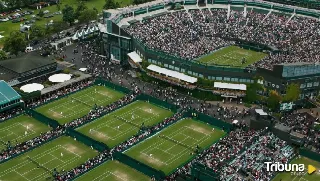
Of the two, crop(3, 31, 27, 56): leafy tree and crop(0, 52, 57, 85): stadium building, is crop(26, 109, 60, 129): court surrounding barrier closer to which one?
crop(0, 52, 57, 85): stadium building

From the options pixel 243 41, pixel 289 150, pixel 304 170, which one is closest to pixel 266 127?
pixel 289 150

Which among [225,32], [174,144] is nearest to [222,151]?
[174,144]

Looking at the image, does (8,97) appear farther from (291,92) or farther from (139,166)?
(291,92)

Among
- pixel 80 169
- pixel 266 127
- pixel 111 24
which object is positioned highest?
pixel 111 24

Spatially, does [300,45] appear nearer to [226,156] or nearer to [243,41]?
[243,41]

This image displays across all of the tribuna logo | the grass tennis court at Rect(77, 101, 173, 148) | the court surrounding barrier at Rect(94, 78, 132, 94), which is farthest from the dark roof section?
the tribuna logo
